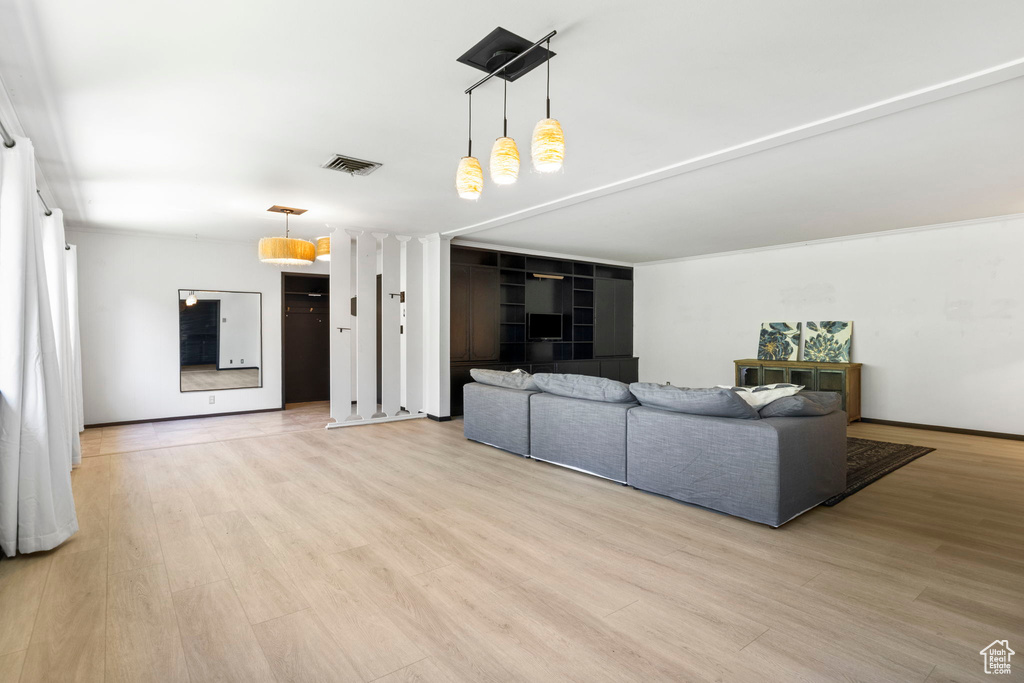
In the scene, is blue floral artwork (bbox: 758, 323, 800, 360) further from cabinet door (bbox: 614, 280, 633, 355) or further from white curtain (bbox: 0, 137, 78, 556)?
white curtain (bbox: 0, 137, 78, 556)

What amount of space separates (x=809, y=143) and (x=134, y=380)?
8.01 metres

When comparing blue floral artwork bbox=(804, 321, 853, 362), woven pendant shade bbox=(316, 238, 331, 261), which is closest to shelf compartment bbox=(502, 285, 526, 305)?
woven pendant shade bbox=(316, 238, 331, 261)

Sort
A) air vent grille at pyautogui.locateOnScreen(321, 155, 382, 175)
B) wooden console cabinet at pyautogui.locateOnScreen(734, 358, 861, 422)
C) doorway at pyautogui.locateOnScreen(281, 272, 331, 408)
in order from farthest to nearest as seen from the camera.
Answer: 1. doorway at pyautogui.locateOnScreen(281, 272, 331, 408)
2. wooden console cabinet at pyautogui.locateOnScreen(734, 358, 861, 422)
3. air vent grille at pyautogui.locateOnScreen(321, 155, 382, 175)

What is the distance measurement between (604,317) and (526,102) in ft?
22.3

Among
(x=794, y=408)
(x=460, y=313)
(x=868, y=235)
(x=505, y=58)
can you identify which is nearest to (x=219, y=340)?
(x=460, y=313)

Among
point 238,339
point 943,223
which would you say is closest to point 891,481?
point 943,223

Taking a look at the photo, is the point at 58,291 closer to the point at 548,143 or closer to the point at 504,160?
the point at 504,160

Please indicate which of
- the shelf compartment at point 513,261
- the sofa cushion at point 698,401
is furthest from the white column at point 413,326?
the sofa cushion at point 698,401

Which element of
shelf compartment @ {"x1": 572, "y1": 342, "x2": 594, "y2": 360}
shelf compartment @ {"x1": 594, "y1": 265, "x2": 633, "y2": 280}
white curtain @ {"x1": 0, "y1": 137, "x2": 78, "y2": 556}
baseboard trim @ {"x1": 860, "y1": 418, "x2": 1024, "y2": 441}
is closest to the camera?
white curtain @ {"x1": 0, "y1": 137, "x2": 78, "y2": 556}

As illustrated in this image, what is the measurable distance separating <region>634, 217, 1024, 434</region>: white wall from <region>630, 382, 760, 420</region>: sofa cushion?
4.66 metres

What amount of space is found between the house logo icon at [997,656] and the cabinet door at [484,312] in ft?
20.1

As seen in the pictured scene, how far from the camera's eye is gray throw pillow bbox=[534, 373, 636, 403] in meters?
3.98

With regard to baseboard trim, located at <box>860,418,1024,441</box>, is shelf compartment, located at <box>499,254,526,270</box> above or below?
above

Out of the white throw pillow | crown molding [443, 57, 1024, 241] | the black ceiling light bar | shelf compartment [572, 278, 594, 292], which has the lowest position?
the white throw pillow
